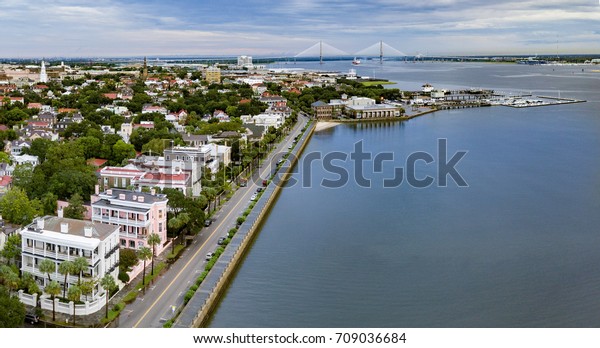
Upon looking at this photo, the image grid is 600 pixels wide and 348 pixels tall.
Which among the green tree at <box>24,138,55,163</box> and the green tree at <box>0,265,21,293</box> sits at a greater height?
the green tree at <box>24,138,55,163</box>

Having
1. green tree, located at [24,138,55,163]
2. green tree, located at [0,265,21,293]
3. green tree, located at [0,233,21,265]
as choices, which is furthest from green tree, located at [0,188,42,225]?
green tree, located at [24,138,55,163]

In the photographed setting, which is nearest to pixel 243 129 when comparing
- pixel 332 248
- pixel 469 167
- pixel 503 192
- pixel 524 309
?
pixel 469 167

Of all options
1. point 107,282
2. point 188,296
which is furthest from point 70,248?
point 188,296

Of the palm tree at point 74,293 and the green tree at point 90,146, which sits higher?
the green tree at point 90,146

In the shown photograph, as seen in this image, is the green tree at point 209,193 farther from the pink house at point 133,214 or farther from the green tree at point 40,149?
the green tree at point 40,149

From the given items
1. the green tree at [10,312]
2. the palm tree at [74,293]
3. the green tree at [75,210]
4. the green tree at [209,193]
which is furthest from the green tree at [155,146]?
the green tree at [10,312]

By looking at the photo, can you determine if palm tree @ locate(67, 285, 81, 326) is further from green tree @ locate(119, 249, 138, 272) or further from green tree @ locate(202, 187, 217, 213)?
green tree @ locate(202, 187, 217, 213)

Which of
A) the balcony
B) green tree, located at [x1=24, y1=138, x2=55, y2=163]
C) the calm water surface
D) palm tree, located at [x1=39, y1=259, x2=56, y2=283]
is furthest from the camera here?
green tree, located at [x1=24, y1=138, x2=55, y2=163]
